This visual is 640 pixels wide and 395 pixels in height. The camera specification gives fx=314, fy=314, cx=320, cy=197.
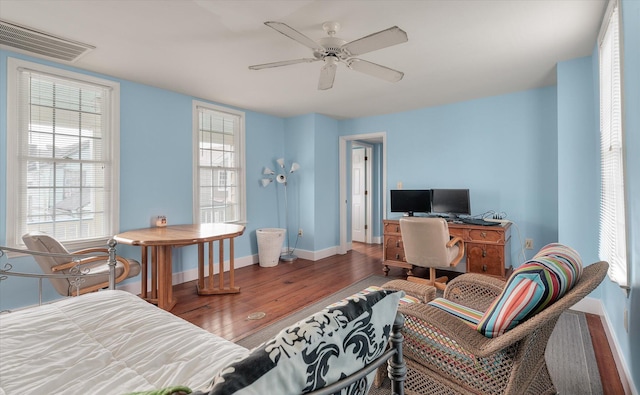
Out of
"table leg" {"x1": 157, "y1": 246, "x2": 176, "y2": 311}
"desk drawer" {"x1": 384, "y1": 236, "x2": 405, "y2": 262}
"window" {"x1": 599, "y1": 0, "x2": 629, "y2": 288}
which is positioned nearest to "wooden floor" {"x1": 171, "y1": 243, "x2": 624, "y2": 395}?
"table leg" {"x1": 157, "y1": 246, "x2": 176, "y2": 311}

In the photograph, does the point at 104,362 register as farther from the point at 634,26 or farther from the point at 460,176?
the point at 460,176

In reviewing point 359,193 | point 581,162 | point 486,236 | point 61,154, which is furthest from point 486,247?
point 61,154

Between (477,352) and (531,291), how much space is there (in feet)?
1.07

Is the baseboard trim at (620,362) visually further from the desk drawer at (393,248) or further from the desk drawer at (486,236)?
the desk drawer at (393,248)

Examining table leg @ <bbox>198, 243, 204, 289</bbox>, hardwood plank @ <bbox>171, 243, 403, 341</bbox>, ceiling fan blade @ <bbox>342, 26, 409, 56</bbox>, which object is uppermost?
ceiling fan blade @ <bbox>342, 26, 409, 56</bbox>

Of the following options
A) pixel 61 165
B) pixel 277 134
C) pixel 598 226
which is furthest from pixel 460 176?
pixel 61 165

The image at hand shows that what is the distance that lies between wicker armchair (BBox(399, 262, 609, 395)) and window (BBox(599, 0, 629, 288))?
29.1 inches

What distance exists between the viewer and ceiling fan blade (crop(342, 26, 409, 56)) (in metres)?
2.01

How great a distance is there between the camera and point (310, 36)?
259 cm

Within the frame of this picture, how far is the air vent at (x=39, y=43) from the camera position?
2422mm

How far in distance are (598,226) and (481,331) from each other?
7.53 feet

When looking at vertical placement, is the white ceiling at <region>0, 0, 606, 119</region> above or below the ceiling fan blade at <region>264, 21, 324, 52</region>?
above

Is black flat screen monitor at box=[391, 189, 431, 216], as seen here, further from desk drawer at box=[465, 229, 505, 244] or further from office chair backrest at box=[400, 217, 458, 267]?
office chair backrest at box=[400, 217, 458, 267]

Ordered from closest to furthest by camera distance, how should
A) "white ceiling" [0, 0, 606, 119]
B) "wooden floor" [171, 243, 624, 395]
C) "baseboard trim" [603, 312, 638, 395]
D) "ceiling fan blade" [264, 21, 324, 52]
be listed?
"baseboard trim" [603, 312, 638, 395] → "ceiling fan blade" [264, 21, 324, 52] → "white ceiling" [0, 0, 606, 119] → "wooden floor" [171, 243, 624, 395]
